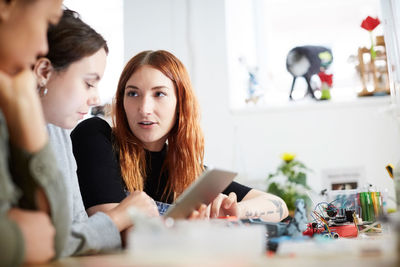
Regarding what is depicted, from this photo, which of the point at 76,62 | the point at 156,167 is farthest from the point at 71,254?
the point at 156,167

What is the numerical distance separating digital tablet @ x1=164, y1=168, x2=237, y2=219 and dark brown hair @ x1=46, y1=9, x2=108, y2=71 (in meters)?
0.41

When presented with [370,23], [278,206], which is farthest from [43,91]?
[370,23]

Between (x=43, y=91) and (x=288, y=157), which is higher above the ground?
→ (x=43, y=91)

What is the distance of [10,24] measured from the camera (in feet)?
1.86

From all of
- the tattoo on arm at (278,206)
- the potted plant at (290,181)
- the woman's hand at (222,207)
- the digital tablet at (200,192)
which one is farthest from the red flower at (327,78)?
the digital tablet at (200,192)

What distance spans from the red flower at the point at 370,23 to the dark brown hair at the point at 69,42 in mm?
2335

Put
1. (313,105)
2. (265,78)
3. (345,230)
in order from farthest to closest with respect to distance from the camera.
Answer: (265,78), (313,105), (345,230)

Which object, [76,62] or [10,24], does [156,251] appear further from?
[76,62]

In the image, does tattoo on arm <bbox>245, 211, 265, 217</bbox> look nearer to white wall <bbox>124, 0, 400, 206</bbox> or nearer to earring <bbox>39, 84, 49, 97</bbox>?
earring <bbox>39, 84, 49, 97</bbox>

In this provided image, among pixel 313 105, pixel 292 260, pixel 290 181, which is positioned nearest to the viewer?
pixel 292 260

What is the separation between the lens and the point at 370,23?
2863 millimetres

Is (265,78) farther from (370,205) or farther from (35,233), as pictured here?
(35,233)

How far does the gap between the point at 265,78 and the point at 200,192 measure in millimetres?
2384

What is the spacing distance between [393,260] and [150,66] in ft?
3.83
